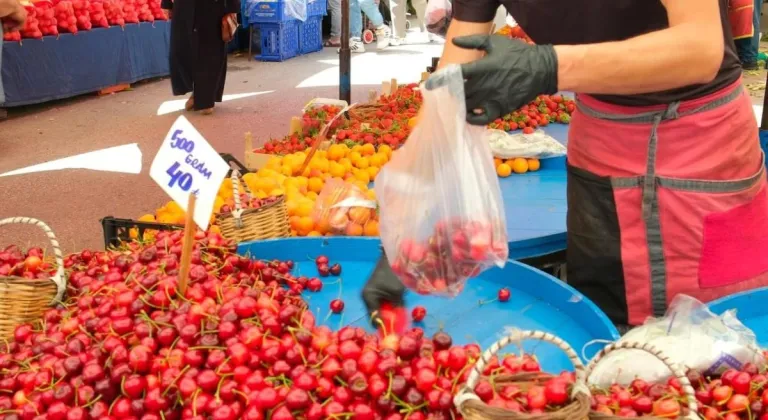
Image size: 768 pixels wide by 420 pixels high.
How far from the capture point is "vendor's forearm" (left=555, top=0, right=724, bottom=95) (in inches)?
58.7

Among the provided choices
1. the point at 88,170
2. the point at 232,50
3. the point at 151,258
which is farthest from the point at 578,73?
the point at 232,50

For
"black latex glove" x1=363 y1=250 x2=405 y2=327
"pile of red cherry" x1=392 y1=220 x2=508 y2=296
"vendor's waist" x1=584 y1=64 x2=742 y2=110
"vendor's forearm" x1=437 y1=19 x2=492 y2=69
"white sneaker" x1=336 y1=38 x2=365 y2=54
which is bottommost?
"white sneaker" x1=336 y1=38 x2=365 y2=54

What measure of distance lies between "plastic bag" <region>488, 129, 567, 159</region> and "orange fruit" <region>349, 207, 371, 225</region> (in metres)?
0.98

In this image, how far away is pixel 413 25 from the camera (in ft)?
54.5

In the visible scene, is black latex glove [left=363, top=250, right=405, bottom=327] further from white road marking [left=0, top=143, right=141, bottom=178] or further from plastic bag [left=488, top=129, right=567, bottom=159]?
white road marking [left=0, top=143, right=141, bottom=178]

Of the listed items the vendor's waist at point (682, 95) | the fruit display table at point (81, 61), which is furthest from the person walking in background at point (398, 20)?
the vendor's waist at point (682, 95)

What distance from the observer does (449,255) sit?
1.65 metres

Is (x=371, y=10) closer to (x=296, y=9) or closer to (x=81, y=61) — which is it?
(x=296, y=9)

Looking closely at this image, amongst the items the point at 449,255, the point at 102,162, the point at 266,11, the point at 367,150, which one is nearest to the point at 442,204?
the point at 449,255

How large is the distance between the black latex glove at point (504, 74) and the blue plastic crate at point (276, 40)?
1016 centimetres

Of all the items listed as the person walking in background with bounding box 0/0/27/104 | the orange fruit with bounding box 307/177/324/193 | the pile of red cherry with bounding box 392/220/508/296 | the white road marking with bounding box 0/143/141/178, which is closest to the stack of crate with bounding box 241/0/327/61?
the white road marking with bounding box 0/143/141/178

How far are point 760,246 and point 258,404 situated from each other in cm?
143

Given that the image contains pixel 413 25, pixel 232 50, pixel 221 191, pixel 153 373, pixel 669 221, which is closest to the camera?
pixel 153 373

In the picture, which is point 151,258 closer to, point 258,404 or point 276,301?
point 276,301
